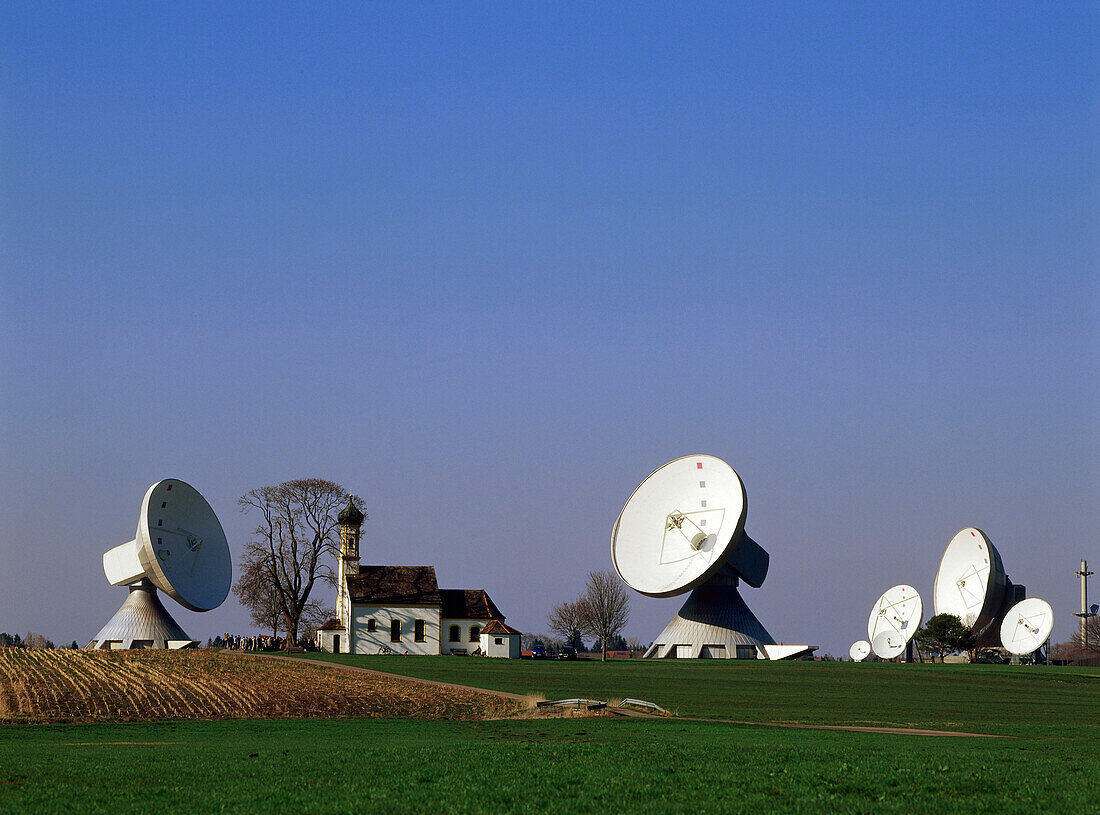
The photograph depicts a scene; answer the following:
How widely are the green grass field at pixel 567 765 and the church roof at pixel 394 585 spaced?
49.7m

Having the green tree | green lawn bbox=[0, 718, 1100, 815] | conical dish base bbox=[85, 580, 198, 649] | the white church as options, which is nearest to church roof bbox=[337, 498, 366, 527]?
the white church

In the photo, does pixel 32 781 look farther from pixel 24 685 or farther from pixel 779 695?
pixel 779 695

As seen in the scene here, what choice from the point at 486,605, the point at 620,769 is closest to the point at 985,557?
the point at 486,605

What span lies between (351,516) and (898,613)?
4693 centimetres

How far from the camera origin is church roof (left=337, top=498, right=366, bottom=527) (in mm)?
91625

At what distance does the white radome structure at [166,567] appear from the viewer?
75.2 metres

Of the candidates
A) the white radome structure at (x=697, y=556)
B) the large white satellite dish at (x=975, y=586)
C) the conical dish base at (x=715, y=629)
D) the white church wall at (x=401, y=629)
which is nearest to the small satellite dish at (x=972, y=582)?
the large white satellite dish at (x=975, y=586)

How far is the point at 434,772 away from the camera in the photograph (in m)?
20.2

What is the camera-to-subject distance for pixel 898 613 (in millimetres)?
102000

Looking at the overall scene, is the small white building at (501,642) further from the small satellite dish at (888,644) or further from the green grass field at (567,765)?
the green grass field at (567,765)

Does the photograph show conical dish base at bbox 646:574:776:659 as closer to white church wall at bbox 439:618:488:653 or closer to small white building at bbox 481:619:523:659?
small white building at bbox 481:619:523:659

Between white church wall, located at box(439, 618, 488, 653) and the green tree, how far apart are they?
3491 centimetres

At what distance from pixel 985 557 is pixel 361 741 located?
3024 inches

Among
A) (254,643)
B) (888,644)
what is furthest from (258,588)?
(888,644)
